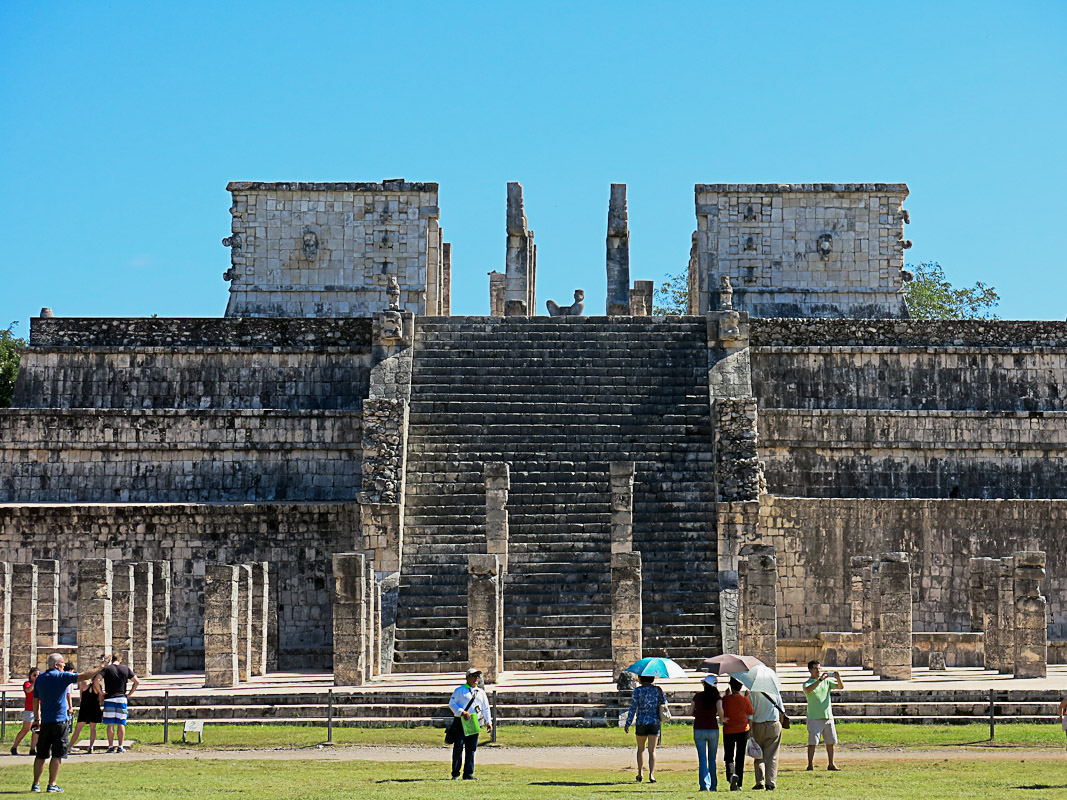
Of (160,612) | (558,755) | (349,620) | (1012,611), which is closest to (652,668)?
(558,755)

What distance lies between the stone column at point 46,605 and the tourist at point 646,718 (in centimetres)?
1158

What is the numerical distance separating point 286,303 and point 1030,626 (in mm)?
18333

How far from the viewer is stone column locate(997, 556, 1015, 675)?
24297 millimetres

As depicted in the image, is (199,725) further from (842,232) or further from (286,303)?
(842,232)

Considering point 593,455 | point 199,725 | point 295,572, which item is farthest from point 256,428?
point 199,725

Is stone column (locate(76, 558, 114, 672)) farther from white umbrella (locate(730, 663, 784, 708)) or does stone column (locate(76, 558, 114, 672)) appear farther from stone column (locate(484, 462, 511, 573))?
white umbrella (locate(730, 663, 784, 708))

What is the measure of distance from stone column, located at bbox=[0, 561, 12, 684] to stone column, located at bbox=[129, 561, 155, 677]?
5.85ft

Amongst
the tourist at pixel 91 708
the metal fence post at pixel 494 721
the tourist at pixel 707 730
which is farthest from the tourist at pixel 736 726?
the tourist at pixel 91 708

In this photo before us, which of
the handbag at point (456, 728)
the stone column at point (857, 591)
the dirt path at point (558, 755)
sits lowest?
the dirt path at point (558, 755)

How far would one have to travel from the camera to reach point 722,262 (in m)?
35.4

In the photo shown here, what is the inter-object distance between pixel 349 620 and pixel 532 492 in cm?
531

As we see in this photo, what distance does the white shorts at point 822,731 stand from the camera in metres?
16.8

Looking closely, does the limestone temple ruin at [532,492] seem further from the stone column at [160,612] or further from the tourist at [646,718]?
the tourist at [646,718]

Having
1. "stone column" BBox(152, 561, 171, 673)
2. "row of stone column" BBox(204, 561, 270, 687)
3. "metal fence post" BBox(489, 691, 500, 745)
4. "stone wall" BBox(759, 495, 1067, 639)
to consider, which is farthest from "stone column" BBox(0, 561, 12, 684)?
"stone wall" BBox(759, 495, 1067, 639)
